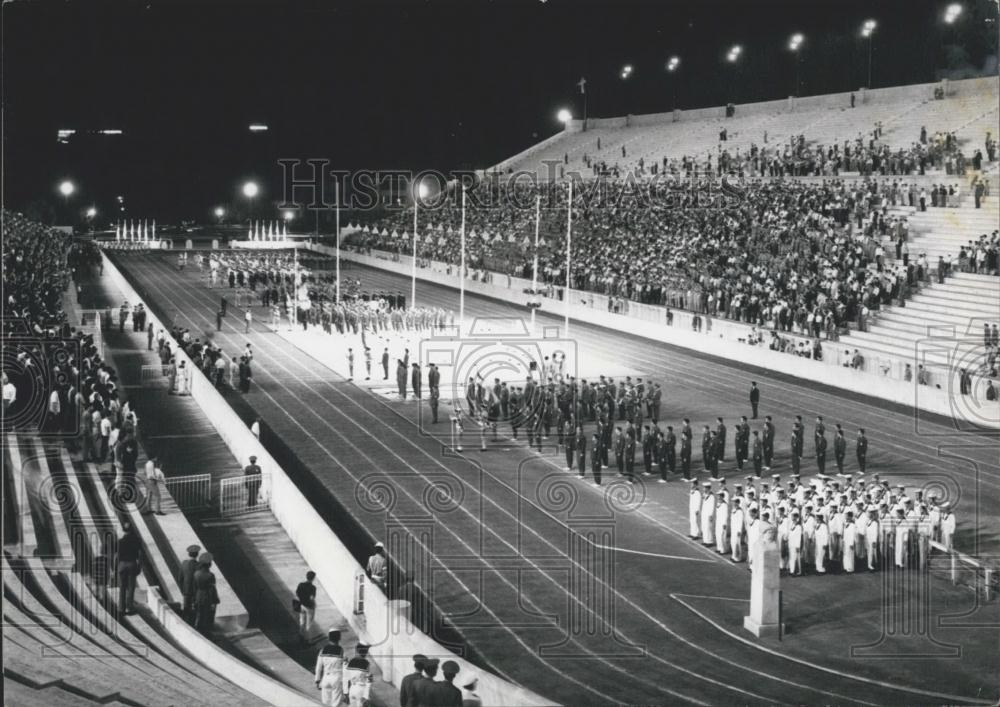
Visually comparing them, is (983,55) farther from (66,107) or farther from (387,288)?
(66,107)

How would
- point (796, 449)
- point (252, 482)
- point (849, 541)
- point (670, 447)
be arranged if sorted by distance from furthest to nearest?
1. point (670, 447)
2. point (796, 449)
3. point (252, 482)
4. point (849, 541)

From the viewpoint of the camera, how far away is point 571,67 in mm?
71562

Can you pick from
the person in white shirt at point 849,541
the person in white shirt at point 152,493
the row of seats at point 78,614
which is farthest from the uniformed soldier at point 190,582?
the person in white shirt at point 849,541

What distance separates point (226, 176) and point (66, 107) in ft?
130

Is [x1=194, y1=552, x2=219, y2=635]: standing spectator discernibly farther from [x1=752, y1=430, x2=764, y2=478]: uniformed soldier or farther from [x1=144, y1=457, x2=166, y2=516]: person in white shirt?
[x1=752, y1=430, x2=764, y2=478]: uniformed soldier

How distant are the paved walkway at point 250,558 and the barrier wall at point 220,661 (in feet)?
1.73

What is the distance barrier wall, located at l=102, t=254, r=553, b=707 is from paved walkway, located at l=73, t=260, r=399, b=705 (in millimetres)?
176

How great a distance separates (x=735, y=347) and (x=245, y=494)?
17.2 meters

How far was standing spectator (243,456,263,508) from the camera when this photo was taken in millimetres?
17677

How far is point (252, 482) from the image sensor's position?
58.1ft

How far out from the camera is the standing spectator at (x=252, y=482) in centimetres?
1768

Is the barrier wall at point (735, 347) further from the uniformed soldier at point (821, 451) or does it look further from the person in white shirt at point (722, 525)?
the person in white shirt at point (722, 525)

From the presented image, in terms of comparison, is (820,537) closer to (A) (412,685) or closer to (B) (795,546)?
(B) (795,546)

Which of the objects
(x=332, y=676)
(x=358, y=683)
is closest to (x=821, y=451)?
(x=332, y=676)
